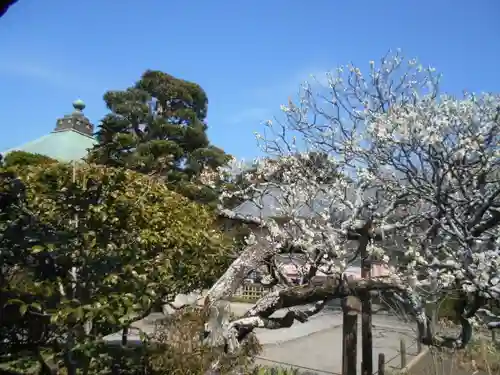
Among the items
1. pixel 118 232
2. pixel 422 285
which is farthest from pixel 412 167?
pixel 118 232

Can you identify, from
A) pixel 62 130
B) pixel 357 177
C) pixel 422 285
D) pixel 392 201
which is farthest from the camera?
pixel 62 130

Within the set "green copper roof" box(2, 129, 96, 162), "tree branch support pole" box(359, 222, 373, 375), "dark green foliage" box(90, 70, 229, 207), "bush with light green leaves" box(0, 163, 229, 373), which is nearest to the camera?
"bush with light green leaves" box(0, 163, 229, 373)

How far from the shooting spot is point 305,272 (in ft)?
14.9

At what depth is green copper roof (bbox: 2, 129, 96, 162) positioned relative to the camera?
65.7 ft

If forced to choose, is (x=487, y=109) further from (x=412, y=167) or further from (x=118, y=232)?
(x=118, y=232)

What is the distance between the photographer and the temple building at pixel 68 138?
20258 mm

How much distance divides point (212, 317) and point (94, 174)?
1729 mm

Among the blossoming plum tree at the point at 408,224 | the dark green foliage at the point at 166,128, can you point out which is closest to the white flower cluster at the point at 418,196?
the blossoming plum tree at the point at 408,224

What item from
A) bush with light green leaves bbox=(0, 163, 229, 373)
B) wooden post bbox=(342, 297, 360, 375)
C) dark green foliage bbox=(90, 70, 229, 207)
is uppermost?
dark green foliage bbox=(90, 70, 229, 207)

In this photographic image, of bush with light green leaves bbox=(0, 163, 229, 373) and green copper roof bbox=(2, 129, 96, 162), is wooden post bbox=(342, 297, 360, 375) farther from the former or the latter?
green copper roof bbox=(2, 129, 96, 162)

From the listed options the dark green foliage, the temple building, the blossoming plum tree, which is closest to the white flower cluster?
the blossoming plum tree

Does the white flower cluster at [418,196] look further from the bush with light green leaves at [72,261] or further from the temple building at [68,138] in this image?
the temple building at [68,138]

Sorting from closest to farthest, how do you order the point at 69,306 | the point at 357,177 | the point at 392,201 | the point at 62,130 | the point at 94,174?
the point at 69,306, the point at 94,174, the point at 392,201, the point at 357,177, the point at 62,130

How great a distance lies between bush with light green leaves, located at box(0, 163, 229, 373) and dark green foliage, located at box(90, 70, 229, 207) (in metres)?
7.66
